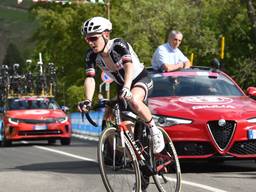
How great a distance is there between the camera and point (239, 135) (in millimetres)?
11727

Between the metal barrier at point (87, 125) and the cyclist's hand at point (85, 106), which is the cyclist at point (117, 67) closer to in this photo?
A: the cyclist's hand at point (85, 106)

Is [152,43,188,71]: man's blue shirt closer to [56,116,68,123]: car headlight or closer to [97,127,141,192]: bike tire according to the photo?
[97,127,141,192]: bike tire

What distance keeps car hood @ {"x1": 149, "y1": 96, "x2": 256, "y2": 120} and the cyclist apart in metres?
2.74

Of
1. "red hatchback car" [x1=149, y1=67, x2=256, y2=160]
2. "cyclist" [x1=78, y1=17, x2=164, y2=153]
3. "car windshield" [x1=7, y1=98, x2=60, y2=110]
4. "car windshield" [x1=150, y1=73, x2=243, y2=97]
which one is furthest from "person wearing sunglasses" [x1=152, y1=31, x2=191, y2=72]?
"car windshield" [x1=7, y1=98, x2=60, y2=110]

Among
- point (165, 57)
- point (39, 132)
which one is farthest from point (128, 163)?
point (39, 132)

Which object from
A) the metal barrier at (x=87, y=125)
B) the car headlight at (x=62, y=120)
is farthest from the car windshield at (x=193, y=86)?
the metal barrier at (x=87, y=125)

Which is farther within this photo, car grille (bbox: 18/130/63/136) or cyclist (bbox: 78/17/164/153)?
car grille (bbox: 18/130/63/136)

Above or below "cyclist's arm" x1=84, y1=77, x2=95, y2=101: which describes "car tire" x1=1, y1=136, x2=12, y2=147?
below

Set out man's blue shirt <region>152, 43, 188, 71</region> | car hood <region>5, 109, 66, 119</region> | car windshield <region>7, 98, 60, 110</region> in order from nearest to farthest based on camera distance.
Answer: man's blue shirt <region>152, 43, 188, 71</region>
car hood <region>5, 109, 66, 119</region>
car windshield <region>7, 98, 60, 110</region>

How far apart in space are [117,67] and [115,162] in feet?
3.11

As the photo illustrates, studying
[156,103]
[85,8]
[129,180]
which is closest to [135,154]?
[129,180]

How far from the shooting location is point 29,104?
80.9ft

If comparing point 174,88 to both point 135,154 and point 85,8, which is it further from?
point 85,8

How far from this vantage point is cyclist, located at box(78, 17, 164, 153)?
8.63 m
